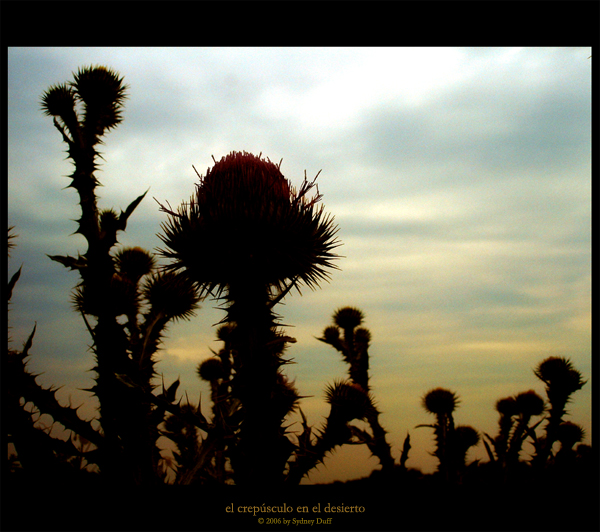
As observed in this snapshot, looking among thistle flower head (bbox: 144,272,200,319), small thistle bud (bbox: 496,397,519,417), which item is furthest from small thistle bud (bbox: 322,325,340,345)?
small thistle bud (bbox: 496,397,519,417)

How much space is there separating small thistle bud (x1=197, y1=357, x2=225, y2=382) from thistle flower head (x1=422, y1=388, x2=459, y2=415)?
11.5 feet

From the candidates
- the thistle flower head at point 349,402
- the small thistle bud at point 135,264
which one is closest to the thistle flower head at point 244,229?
the thistle flower head at point 349,402

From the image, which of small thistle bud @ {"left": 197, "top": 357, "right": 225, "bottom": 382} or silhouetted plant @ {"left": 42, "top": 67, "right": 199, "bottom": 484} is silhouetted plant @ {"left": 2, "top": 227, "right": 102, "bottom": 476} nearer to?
silhouetted plant @ {"left": 42, "top": 67, "right": 199, "bottom": 484}

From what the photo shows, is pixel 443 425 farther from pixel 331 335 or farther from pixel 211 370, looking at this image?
pixel 211 370

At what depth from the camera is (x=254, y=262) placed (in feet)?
13.7

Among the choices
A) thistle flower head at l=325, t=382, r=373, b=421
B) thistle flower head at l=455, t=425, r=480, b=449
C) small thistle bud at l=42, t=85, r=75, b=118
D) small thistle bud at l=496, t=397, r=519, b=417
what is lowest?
thistle flower head at l=455, t=425, r=480, b=449

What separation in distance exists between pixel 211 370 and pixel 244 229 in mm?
4913

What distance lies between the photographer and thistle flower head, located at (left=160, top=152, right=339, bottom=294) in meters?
4.15

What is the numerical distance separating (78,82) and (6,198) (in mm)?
2454

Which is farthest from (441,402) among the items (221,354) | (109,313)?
(109,313)

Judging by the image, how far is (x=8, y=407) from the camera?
13.1ft

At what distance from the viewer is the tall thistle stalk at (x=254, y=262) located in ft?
11.8

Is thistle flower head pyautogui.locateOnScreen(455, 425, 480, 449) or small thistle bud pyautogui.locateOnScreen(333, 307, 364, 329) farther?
small thistle bud pyautogui.locateOnScreen(333, 307, 364, 329)

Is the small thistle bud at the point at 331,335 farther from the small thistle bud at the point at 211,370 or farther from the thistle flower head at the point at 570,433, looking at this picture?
the thistle flower head at the point at 570,433
